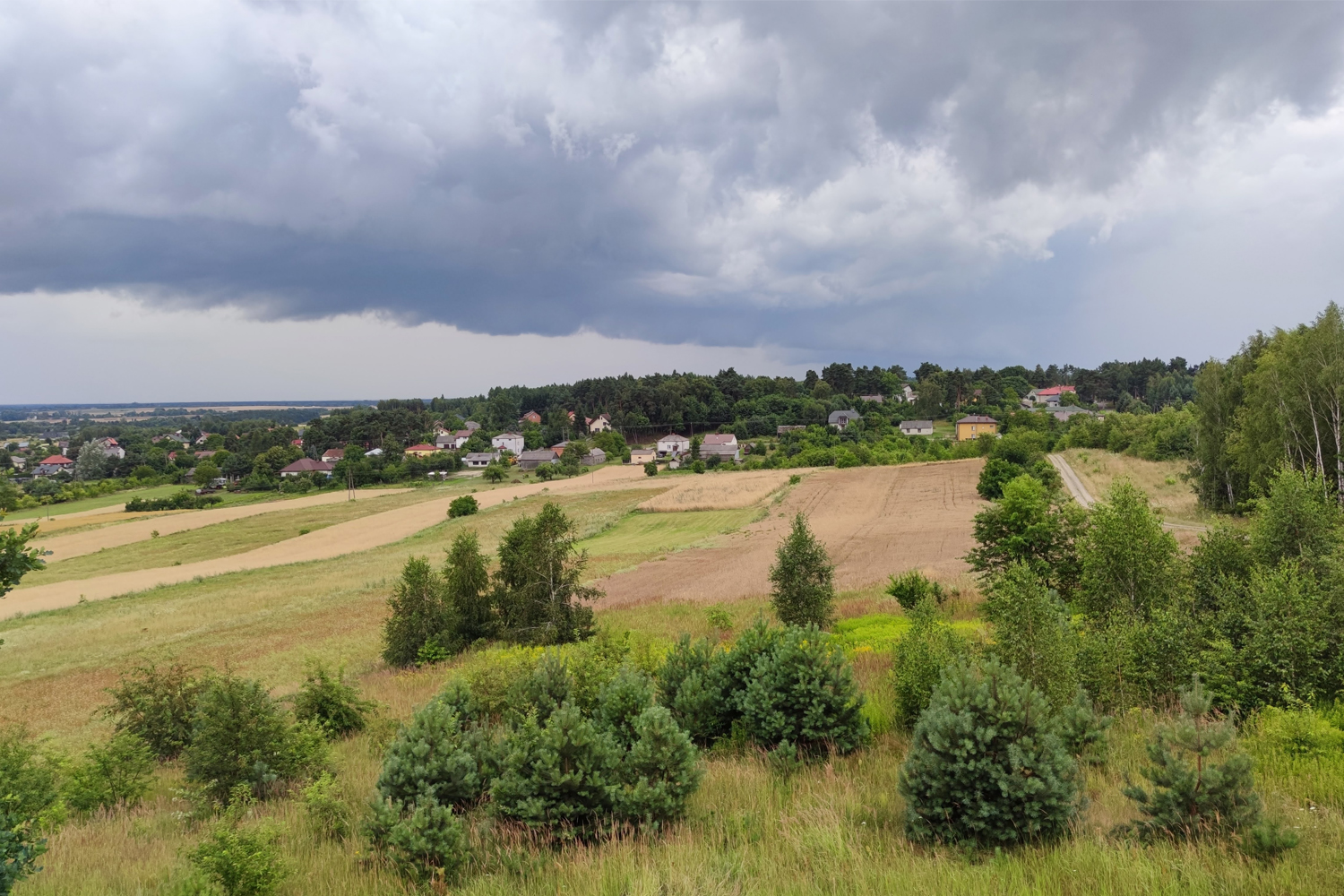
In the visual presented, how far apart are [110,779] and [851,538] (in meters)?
41.7

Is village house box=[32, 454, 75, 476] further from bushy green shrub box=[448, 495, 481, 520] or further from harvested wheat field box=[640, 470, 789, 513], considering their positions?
harvested wheat field box=[640, 470, 789, 513]

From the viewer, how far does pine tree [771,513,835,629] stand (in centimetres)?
1816

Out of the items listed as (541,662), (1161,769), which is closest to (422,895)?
(541,662)

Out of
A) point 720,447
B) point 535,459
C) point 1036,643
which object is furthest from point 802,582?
point 535,459

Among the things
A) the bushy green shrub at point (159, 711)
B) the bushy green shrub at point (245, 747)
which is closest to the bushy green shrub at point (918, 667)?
Result: the bushy green shrub at point (245, 747)

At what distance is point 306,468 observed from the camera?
122m

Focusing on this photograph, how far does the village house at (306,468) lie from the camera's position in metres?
119

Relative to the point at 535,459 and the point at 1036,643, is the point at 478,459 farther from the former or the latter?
the point at 1036,643

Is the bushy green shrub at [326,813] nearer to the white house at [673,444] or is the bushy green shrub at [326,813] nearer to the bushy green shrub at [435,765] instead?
the bushy green shrub at [435,765]

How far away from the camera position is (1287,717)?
299 inches

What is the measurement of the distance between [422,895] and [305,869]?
1607 mm

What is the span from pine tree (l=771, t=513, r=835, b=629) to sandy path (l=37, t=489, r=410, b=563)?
6248 centimetres

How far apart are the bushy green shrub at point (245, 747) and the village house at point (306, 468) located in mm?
120835

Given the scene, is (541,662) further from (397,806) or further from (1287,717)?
(1287,717)
